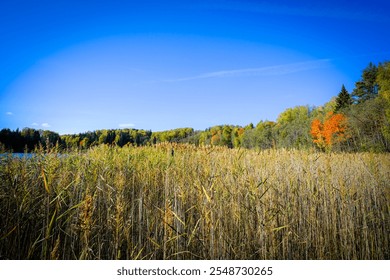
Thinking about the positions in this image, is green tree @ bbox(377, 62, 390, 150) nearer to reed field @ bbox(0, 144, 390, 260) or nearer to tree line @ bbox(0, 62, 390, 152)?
tree line @ bbox(0, 62, 390, 152)

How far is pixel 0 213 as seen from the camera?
1.45 meters

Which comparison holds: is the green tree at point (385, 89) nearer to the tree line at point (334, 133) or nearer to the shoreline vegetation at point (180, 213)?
the tree line at point (334, 133)

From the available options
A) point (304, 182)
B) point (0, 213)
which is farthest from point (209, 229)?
point (304, 182)

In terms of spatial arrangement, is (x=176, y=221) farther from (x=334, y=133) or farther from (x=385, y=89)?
(x=334, y=133)

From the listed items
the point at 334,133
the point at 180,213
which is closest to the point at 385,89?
the point at 334,133

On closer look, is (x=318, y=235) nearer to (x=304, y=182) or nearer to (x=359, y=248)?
(x=359, y=248)

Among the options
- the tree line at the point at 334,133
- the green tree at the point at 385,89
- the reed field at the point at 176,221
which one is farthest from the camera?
the green tree at the point at 385,89

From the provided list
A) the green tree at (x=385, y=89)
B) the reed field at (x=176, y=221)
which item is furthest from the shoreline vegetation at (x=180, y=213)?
the green tree at (x=385, y=89)

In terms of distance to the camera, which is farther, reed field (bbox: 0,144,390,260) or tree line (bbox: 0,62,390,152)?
tree line (bbox: 0,62,390,152)

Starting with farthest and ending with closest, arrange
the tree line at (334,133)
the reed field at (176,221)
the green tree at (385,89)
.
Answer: the green tree at (385,89)
the tree line at (334,133)
the reed field at (176,221)

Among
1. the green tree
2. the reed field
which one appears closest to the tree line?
the green tree

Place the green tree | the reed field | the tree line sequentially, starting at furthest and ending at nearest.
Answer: the green tree < the tree line < the reed field
